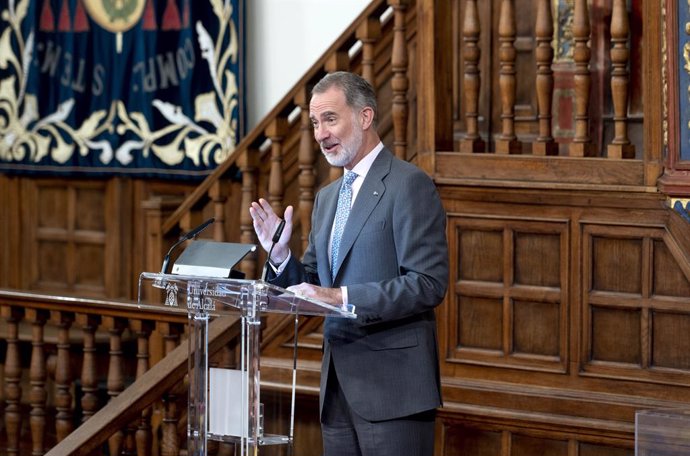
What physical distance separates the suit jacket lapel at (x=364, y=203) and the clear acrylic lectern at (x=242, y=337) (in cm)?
28

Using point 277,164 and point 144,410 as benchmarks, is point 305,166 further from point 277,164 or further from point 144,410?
point 144,410

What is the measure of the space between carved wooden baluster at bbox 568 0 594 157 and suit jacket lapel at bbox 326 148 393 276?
1.33m

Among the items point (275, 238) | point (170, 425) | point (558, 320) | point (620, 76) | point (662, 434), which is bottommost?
point (170, 425)

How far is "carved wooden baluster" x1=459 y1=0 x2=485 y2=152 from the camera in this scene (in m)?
4.68

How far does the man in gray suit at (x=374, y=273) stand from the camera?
3299 mm

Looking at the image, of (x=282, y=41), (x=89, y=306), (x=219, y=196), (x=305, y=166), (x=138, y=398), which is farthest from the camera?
(x=282, y=41)

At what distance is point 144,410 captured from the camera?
4.57 metres

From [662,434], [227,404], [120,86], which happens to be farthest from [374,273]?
[120,86]

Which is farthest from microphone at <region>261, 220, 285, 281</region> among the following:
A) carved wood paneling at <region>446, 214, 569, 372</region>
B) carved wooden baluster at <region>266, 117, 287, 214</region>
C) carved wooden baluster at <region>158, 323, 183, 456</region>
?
carved wooden baluster at <region>266, 117, 287, 214</region>

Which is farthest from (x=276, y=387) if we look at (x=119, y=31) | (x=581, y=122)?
(x=119, y=31)

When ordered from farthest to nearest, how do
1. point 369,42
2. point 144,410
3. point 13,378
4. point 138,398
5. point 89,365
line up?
1. point 369,42
2. point 13,378
3. point 89,365
4. point 144,410
5. point 138,398

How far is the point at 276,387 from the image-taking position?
16.9 feet

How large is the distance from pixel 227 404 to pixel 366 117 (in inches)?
33.2

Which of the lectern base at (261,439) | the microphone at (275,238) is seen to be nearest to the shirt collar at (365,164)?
the microphone at (275,238)
